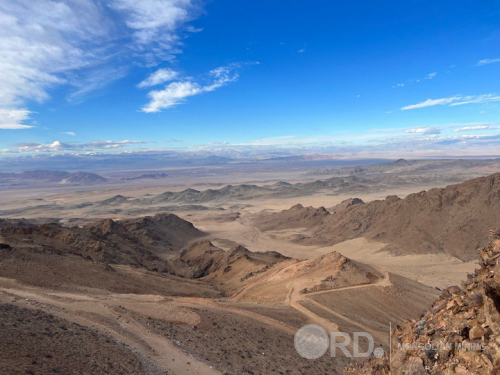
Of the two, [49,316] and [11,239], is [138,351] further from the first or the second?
[11,239]

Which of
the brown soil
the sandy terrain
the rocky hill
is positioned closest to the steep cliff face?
the sandy terrain

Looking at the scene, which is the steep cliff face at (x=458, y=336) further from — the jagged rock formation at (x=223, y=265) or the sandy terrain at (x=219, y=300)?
the jagged rock formation at (x=223, y=265)

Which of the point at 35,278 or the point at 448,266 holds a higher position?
the point at 35,278

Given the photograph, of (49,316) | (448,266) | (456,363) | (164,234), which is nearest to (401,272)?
(448,266)

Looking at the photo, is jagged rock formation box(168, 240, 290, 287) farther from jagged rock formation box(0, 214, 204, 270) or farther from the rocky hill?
the rocky hill

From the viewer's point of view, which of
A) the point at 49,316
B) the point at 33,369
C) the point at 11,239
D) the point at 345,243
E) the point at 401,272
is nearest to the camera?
the point at 33,369

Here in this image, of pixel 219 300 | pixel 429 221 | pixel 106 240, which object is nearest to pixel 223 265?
pixel 219 300

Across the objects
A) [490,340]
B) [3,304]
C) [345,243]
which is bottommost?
[345,243]
